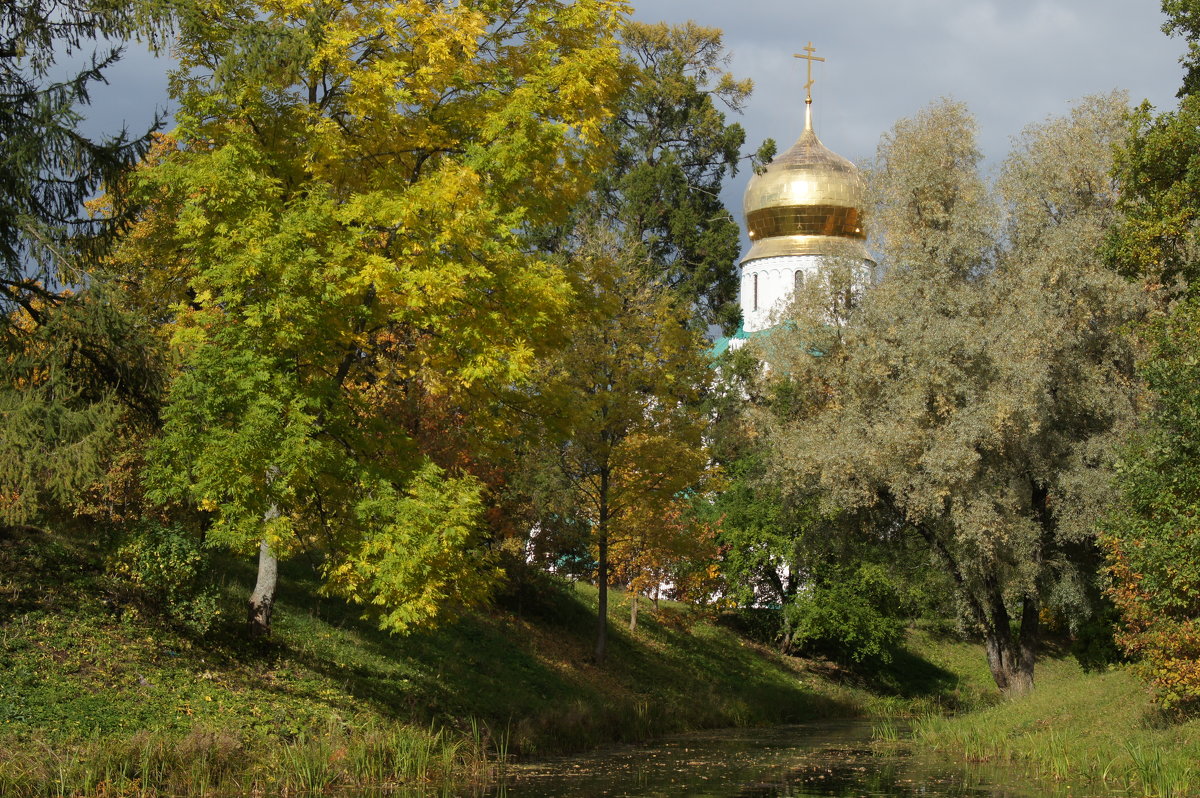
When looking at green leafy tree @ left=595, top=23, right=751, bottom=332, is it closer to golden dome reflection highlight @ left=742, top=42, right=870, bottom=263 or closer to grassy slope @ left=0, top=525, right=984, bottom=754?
golden dome reflection highlight @ left=742, top=42, right=870, bottom=263

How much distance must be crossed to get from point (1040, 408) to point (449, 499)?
12.4 meters

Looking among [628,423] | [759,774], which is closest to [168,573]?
[759,774]

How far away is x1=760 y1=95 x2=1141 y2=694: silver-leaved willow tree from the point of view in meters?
22.2

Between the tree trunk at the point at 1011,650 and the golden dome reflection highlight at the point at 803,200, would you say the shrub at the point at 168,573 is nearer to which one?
the tree trunk at the point at 1011,650

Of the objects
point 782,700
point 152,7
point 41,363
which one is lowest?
point 782,700

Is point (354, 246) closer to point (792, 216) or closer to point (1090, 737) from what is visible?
point (1090, 737)

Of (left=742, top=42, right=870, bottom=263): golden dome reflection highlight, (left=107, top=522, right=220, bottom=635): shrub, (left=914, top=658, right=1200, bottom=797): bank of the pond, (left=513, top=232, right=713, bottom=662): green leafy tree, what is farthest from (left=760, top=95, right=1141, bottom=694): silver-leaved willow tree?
(left=742, top=42, right=870, bottom=263): golden dome reflection highlight

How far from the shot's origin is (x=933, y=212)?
979 inches

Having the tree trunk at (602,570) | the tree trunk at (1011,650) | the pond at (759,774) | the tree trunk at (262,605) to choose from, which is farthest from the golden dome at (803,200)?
the tree trunk at (262,605)

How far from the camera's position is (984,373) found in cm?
2253

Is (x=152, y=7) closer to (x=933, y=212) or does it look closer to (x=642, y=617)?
(x=933, y=212)

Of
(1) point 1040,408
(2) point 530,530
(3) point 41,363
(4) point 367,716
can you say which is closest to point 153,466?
(3) point 41,363

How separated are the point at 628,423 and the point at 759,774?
983 centimetres

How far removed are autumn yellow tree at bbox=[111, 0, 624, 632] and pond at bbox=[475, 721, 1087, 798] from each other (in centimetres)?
295
